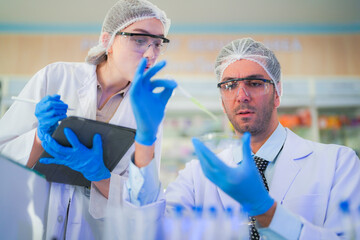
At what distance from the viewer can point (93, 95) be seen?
1672 mm

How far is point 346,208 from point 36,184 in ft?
3.24

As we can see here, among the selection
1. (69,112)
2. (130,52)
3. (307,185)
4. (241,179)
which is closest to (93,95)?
(69,112)

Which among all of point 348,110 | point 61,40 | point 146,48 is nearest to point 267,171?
point 146,48

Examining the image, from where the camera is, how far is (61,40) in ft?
15.5

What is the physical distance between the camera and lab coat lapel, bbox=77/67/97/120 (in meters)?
1.64

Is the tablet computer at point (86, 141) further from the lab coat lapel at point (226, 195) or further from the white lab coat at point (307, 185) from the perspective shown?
the lab coat lapel at point (226, 195)

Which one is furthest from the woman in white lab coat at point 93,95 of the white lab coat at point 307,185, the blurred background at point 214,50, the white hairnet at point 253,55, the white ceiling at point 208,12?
the white ceiling at point 208,12

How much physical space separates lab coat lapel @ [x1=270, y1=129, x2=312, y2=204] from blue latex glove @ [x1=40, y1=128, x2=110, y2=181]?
0.82 m

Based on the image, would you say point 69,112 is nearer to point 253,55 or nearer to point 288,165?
point 253,55

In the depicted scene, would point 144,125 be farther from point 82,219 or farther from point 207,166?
point 82,219

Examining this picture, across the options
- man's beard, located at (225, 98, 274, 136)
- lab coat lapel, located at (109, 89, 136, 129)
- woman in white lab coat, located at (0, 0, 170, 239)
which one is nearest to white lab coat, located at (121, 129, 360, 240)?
man's beard, located at (225, 98, 274, 136)

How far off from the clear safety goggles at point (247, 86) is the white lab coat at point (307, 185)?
0.99 feet

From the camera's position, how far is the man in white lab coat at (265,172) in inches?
40.9

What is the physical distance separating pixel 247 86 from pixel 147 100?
732 mm
